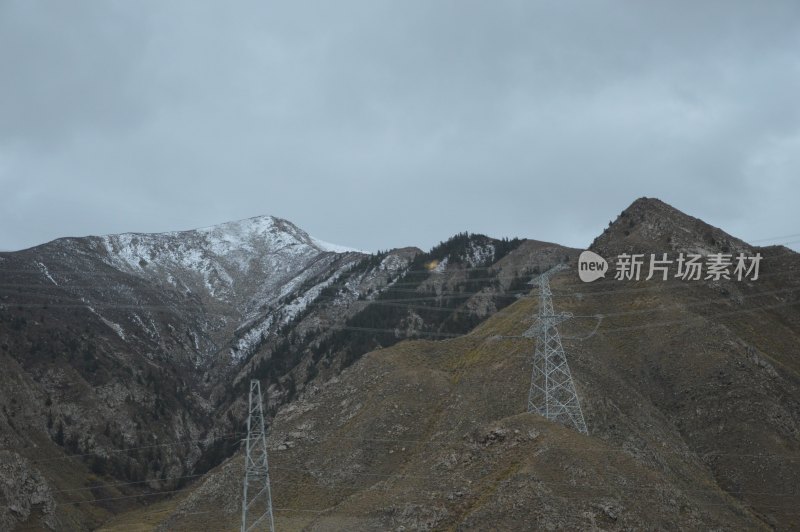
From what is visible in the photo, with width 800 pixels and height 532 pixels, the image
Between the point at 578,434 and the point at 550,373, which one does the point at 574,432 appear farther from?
the point at 550,373

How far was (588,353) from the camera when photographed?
4291 inches

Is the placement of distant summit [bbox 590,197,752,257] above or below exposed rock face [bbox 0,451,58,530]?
above

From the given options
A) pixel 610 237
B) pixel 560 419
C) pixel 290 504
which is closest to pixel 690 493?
pixel 560 419

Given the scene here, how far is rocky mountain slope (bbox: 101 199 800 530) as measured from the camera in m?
69.9

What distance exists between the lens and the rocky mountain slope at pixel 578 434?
69.9m

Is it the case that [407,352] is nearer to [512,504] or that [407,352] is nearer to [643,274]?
[643,274]

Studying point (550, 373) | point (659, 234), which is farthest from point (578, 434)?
point (659, 234)

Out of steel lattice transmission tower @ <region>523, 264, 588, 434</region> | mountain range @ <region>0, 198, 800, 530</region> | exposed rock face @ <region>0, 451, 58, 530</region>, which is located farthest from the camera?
exposed rock face @ <region>0, 451, 58, 530</region>

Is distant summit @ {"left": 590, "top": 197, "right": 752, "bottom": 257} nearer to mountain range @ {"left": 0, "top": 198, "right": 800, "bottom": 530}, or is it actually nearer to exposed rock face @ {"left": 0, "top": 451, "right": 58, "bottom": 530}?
mountain range @ {"left": 0, "top": 198, "right": 800, "bottom": 530}

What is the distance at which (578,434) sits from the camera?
252ft

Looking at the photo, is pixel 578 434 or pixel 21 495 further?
pixel 21 495

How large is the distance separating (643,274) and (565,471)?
246ft

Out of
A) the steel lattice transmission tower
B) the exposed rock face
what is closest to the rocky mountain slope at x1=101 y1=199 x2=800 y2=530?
the steel lattice transmission tower

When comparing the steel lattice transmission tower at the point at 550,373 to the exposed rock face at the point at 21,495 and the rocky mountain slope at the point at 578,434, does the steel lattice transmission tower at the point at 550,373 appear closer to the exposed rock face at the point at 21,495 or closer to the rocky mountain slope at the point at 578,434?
the rocky mountain slope at the point at 578,434
